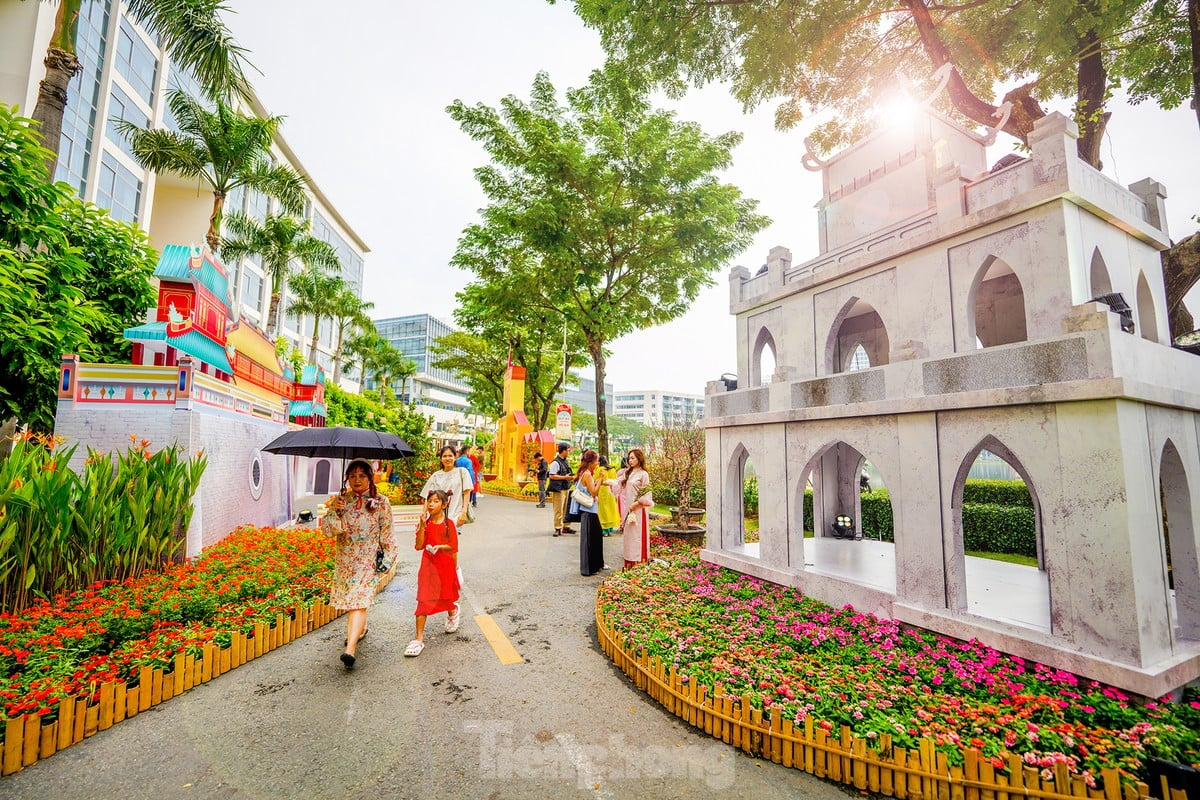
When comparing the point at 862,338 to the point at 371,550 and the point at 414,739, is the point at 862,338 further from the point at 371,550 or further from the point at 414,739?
the point at 414,739

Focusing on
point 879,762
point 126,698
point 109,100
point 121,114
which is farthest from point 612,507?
point 121,114

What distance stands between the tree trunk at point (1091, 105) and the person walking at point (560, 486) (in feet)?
38.2

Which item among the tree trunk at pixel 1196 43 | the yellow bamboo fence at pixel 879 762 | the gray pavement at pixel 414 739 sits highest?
the tree trunk at pixel 1196 43

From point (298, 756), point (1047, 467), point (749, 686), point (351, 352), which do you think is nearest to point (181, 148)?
point (298, 756)

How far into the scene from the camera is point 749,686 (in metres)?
4.13

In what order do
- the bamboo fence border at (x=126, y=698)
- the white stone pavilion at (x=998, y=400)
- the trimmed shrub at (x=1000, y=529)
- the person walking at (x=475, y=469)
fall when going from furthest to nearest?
the person walking at (x=475, y=469) → the trimmed shrub at (x=1000, y=529) → the white stone pavilion at (x=998, y=400) → the bamboo fence border at (x=126, y=698)

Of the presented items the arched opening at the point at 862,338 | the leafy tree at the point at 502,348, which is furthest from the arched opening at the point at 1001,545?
the leafy tree at the point at 502,348

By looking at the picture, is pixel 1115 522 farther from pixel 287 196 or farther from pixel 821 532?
pixel 287 196

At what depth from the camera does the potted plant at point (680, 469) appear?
11781 millimetres

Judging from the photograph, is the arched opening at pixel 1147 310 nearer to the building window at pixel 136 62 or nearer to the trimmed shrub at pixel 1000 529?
the trimmed shrub at pixel 1000 529

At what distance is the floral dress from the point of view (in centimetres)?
510

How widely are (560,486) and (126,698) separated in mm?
9453

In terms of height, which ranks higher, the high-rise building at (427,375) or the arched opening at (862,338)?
the high-rise building at (427,375)

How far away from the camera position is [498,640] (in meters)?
5.63
